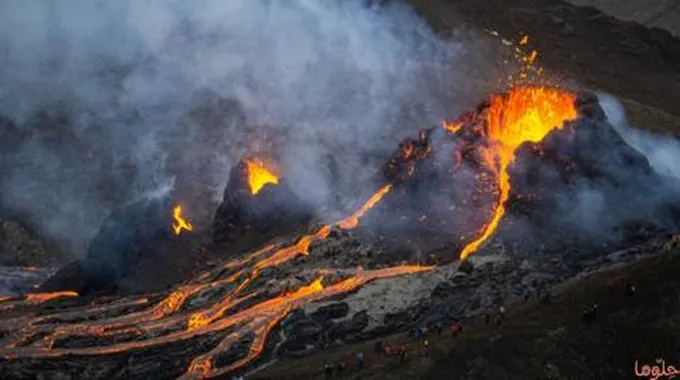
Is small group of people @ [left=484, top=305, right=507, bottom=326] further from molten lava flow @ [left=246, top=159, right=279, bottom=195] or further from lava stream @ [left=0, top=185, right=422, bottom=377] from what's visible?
molten lava flow @ [left=246, top=159, right=279, bottom=195]

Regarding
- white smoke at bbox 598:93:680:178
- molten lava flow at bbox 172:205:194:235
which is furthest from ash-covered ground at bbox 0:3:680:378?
molten lava flow at bbox 172:205:194:235

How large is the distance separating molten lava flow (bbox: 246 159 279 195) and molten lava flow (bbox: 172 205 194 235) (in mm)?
6136

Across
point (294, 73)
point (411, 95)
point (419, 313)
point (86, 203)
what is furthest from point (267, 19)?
point (419, 313)

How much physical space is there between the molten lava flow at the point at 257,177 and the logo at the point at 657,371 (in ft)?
114

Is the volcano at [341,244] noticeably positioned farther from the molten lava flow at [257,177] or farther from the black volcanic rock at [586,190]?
the molten lava flow at [257,177]

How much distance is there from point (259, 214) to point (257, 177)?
5.87m

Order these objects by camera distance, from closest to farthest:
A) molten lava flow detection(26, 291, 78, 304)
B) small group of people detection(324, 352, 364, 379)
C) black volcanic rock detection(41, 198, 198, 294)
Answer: small group of people detection(324, 352, 364, 379)
molten lava flow detection(26, 291, 78, 304)
black volcanic rock detection(41, 198, 198, 294)

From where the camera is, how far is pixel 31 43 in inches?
4520

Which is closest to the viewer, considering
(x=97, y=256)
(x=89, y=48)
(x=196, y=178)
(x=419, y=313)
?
(x=419, y=313)

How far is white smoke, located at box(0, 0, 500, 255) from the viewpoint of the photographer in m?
93.3

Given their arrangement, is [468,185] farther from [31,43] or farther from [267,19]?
[31,43]

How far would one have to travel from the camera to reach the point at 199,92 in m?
104

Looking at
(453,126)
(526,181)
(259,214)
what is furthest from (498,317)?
(259,214)

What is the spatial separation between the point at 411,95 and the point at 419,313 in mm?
62541
